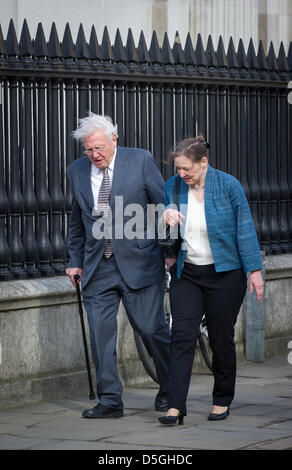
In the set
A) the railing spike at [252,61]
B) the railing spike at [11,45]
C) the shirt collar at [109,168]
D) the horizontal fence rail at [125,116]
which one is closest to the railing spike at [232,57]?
the horizontal fence rail at [125,116]

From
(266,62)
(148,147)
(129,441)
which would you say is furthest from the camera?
(266,62)

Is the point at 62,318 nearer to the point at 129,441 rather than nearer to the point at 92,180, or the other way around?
the point at 92,180

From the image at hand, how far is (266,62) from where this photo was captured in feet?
38.2

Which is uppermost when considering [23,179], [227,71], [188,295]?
[227,71]

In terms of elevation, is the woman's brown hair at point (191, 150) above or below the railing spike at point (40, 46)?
below

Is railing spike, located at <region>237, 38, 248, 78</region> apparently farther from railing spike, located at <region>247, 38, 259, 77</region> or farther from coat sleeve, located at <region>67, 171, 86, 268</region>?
coat sleeve, located at <region>67, 171, 86, 268</region>

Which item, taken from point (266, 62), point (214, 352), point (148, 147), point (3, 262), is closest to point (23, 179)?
point (3, 262)

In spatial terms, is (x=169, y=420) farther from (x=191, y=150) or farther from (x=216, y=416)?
(x=191, y=150)

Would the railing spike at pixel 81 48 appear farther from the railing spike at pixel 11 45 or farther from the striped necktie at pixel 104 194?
the striped necktie at pixel 104 194

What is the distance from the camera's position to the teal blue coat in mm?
8055

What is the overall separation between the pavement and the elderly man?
1.04 ft

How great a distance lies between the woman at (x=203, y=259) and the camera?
8.05 metres

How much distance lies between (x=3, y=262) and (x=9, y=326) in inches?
20.1

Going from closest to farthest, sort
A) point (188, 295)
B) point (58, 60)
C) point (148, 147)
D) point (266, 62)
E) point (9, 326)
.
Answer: point (188, 295)
point (9, 326)
point (58, 60)
point (148, 147)
point (266, 62)
